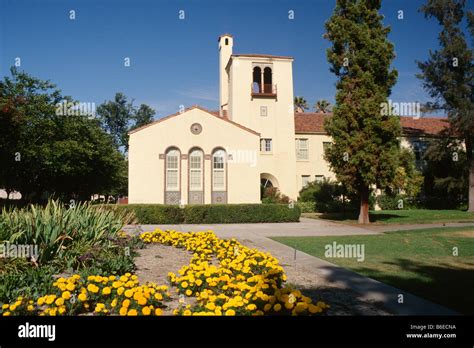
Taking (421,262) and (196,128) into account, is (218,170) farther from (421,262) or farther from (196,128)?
(421,262)

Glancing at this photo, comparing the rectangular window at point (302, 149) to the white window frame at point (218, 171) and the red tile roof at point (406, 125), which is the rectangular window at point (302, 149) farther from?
the white window frame at point (218, 171)

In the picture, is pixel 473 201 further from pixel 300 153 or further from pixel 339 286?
pixel 339 286

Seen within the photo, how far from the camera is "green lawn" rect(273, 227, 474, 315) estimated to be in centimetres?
635

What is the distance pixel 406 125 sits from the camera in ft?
130

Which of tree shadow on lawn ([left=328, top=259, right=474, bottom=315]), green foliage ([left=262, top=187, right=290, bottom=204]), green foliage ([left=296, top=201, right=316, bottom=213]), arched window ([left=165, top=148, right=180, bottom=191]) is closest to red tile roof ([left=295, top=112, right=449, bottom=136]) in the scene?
green foliage ([left=262, top=187, right=290, bottom=204])

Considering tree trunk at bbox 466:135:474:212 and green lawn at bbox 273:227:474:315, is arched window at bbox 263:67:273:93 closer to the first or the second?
tree trunk at bbox 466:135:474:212

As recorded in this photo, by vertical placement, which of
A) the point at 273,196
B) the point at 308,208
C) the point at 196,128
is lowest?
the point at 308,208

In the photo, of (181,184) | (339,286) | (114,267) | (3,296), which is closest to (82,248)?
(114,267)

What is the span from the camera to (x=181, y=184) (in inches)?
1090

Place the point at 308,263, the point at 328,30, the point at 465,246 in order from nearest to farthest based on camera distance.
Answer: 1. the point at 308,263
2. the point at 465,246
3. the point at 328,30

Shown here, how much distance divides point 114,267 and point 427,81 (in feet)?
98.6

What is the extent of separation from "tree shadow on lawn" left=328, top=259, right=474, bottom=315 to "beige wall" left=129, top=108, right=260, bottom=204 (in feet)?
63.5

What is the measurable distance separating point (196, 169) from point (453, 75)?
21051mm

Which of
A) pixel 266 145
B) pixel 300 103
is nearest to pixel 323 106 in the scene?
pixel 300 103
